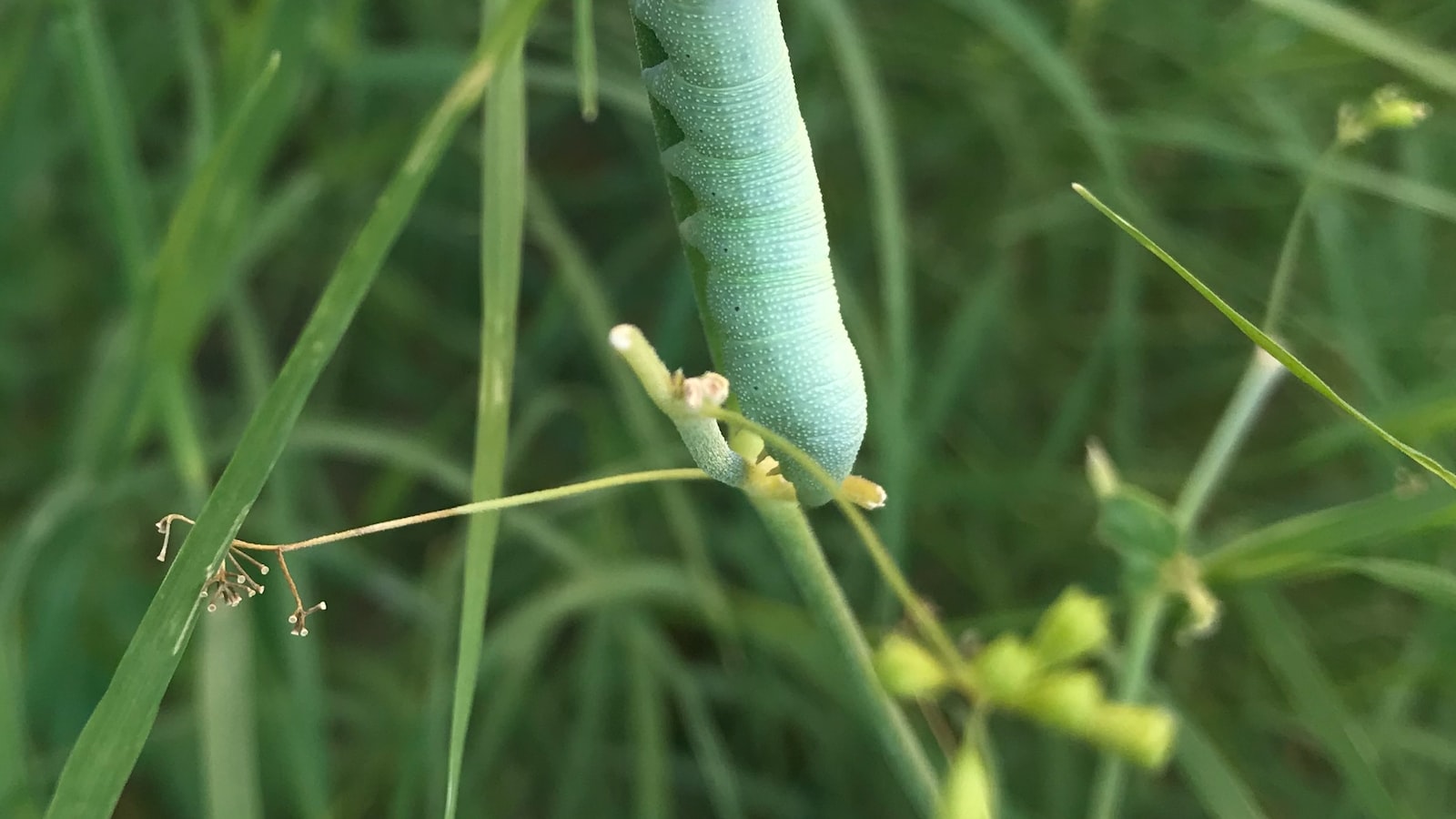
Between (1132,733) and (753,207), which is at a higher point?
(753,207)

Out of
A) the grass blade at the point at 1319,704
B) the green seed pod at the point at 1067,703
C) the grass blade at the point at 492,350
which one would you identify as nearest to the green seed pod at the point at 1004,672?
the green seed pod at the point at 1067,703

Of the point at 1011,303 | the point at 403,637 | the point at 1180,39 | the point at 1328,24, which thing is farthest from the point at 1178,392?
the point at 403,637

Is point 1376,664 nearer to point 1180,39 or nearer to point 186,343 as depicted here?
point 1180,39

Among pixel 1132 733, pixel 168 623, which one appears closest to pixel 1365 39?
pixel 1132 733

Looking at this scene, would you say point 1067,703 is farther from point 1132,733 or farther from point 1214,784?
point 1214,784

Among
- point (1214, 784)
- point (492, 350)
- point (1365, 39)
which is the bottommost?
point (1214, 784)

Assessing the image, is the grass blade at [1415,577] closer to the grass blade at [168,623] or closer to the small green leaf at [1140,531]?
the small green leaf at [1140,531]
